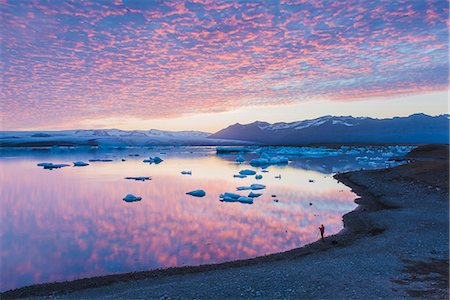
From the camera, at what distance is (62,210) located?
18.9 meters

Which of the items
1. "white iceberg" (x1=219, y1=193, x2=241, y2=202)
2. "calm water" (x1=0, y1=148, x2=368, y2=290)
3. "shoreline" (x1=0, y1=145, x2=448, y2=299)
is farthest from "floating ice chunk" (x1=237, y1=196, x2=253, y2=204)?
"shoreline" (x1=0, y1=145, x2=448, y2=299)

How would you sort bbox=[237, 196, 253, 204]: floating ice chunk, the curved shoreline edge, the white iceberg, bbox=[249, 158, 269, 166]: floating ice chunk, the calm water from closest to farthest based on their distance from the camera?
the curved shoreline edge → the calm water → bbox=[237, 196, 253, 204]: floating ice chunk → the white iceberg → bbox=[249, 158, 269, 166]: floating ice chunk

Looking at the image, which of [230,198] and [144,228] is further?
[230,198]

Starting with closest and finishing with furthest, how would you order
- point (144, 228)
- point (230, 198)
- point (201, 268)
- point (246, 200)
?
point (201, 268) < point (144, 228) < point (246, 200) < point (230, 198)

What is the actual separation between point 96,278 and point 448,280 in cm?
884

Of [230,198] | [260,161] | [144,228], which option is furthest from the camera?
[260,161]

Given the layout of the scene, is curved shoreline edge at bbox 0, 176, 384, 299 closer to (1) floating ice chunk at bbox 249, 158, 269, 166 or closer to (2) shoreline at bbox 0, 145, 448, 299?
(2) shoreline at bbox 0, 145, 448, 299

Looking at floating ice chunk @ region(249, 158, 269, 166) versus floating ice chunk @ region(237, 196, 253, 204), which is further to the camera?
floating ice chunk @ region(249, 158, 269, 166)

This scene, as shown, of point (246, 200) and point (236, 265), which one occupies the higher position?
point (246, 200)

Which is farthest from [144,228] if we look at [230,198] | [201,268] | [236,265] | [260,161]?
[260,161]

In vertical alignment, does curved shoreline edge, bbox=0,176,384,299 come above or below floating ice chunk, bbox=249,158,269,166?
below

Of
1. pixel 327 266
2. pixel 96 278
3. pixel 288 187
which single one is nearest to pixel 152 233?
pixel 96 278

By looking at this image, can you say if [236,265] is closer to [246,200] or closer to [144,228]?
[144,228]

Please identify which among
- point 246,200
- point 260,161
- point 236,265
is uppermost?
point 260,161
